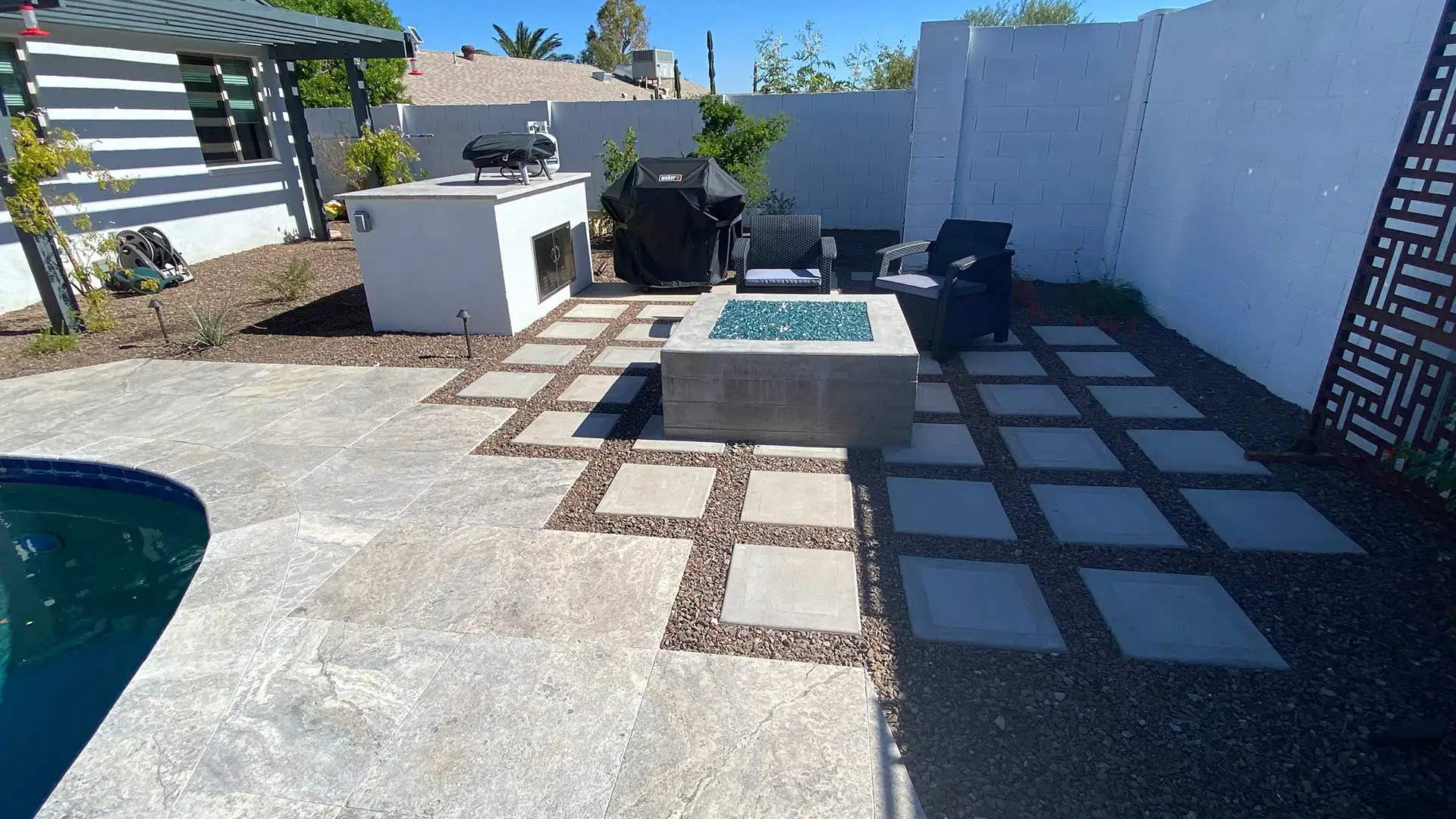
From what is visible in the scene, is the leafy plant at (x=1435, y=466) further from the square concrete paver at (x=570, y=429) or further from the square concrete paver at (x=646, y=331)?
the square concrete paver at (x=646, y=331)

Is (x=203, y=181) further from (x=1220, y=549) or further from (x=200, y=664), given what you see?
(x=1220, y=549)

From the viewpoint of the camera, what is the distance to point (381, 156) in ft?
32.0

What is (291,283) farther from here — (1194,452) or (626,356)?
(1194,452)

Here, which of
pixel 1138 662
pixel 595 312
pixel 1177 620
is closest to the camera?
pixel 1138 662

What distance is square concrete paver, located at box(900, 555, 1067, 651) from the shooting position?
8.28ft

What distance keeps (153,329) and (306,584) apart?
5.27m

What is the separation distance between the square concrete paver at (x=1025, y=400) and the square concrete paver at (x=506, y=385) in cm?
317

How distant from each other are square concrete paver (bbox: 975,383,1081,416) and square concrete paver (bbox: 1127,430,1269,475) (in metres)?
0.47

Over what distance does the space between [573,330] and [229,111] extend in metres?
7.30

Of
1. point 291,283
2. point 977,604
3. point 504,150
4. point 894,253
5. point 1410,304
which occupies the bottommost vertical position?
point 977,604

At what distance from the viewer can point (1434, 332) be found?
10.2ft

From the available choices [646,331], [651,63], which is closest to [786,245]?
[646,331]

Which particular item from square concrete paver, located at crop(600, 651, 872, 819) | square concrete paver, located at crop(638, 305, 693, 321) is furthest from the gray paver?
square concrete paver, located at crop(600, 651, 872, 819)

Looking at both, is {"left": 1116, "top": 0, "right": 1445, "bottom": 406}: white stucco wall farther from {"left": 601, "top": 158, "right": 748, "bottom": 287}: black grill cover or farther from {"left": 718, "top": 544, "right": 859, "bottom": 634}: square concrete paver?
{"left": 601, "top": 158, "right": 748, "bottom": 287}: black grill cover
